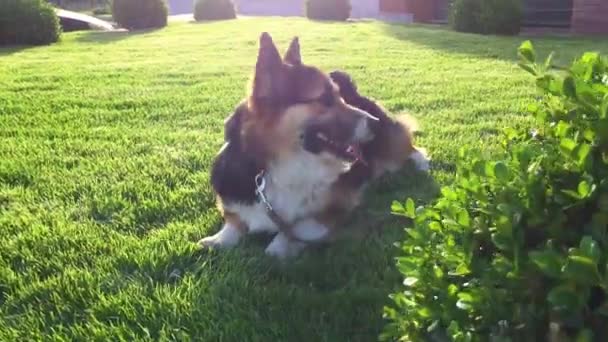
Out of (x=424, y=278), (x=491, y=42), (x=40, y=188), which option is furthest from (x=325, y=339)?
(x=491, y=42)

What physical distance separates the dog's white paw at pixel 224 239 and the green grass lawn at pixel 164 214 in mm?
68

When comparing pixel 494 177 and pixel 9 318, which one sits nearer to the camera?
pixel 494 177

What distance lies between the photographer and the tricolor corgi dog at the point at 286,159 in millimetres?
2992

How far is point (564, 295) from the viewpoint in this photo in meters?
1.15

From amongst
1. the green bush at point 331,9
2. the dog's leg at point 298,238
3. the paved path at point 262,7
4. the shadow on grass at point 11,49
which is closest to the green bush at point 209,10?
the green bush at point 331,9

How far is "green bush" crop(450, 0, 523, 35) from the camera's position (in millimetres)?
14938

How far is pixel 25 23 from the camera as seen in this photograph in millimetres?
13477

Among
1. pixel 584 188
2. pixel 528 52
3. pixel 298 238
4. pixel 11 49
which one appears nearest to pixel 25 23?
pixel 11 49

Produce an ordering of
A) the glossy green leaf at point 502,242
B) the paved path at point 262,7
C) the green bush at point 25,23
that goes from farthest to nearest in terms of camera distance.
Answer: the paved path at point 262,7
the green bush at point 25,23
the glossy green leaf at point 502,242

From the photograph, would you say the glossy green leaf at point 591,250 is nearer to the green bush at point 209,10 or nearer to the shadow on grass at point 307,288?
the shadow on grass at point 307,288

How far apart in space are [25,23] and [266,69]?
1230 cm

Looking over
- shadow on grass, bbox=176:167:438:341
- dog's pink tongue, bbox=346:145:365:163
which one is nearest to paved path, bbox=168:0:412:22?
dog's pink tongue, bbox=346:145:365:163

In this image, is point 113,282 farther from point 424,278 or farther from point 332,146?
point 424,278

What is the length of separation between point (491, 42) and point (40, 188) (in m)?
10.7
